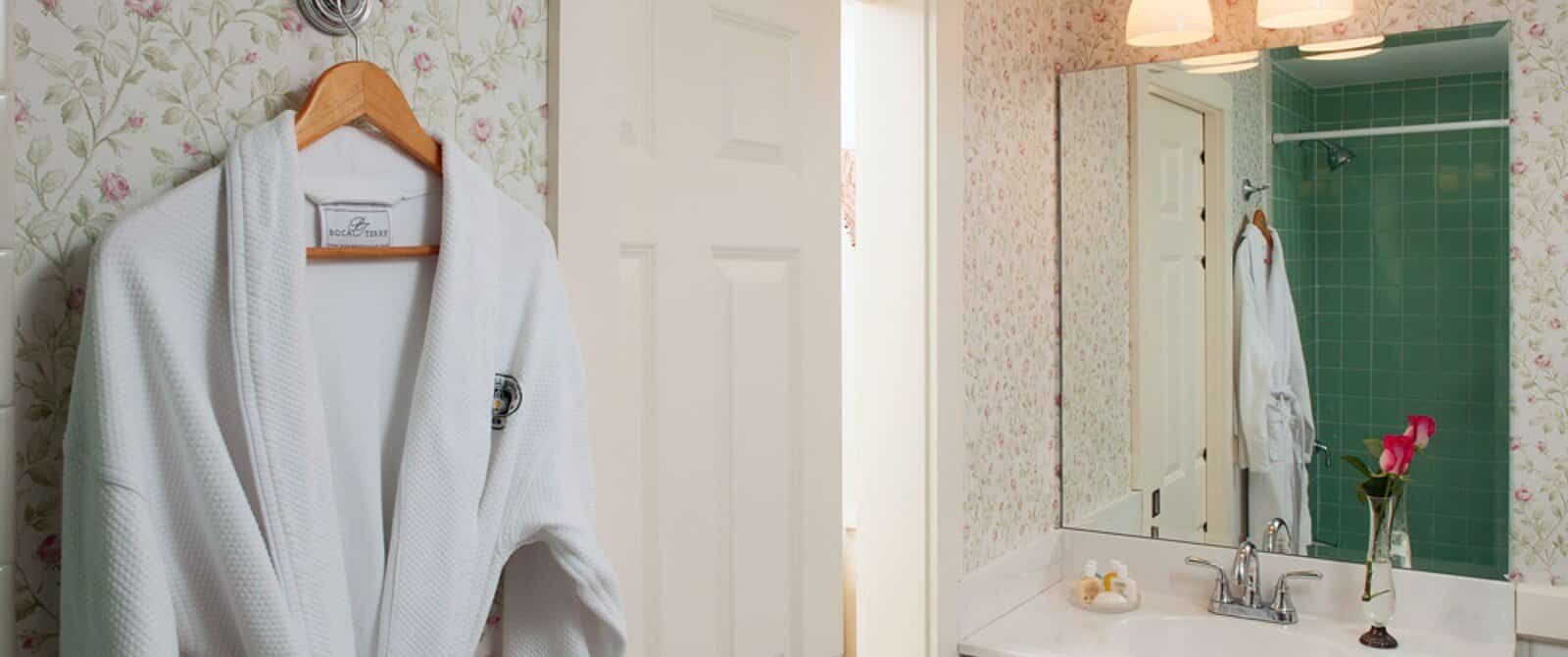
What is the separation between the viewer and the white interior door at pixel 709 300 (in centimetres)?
146

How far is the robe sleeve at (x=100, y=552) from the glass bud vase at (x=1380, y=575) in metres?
1.98

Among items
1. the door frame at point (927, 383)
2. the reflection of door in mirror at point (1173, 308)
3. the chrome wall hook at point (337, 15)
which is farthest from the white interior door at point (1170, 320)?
the chrome wall hook at point (337, 15)

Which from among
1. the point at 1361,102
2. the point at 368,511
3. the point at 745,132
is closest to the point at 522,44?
the point at 745,132

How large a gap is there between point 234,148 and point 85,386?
236 millimetres

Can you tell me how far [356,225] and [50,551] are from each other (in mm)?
387

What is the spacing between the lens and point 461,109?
132 cm

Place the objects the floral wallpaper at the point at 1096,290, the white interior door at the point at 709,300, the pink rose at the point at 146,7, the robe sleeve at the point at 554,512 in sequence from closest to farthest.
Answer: the pink rose at the point at 146,7 < the robe sleeve at the point at 554,512 < the white interior door at the point at 709,300 < the floral wallpaper at the point at 1096,290

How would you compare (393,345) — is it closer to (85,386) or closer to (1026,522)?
(85,386)

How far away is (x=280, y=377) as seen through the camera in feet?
3.36

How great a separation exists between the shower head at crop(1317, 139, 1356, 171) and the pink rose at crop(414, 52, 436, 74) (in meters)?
1.77

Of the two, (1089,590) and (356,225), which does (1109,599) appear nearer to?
(1089,590)

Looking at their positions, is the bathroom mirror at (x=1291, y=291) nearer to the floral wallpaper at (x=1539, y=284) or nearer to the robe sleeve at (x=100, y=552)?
the floral wallpaper at (x=1539, y=284)

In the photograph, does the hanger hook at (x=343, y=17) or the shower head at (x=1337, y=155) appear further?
the shower head at (x=1337, y=155)

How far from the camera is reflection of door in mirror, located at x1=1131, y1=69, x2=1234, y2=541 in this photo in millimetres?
2467
